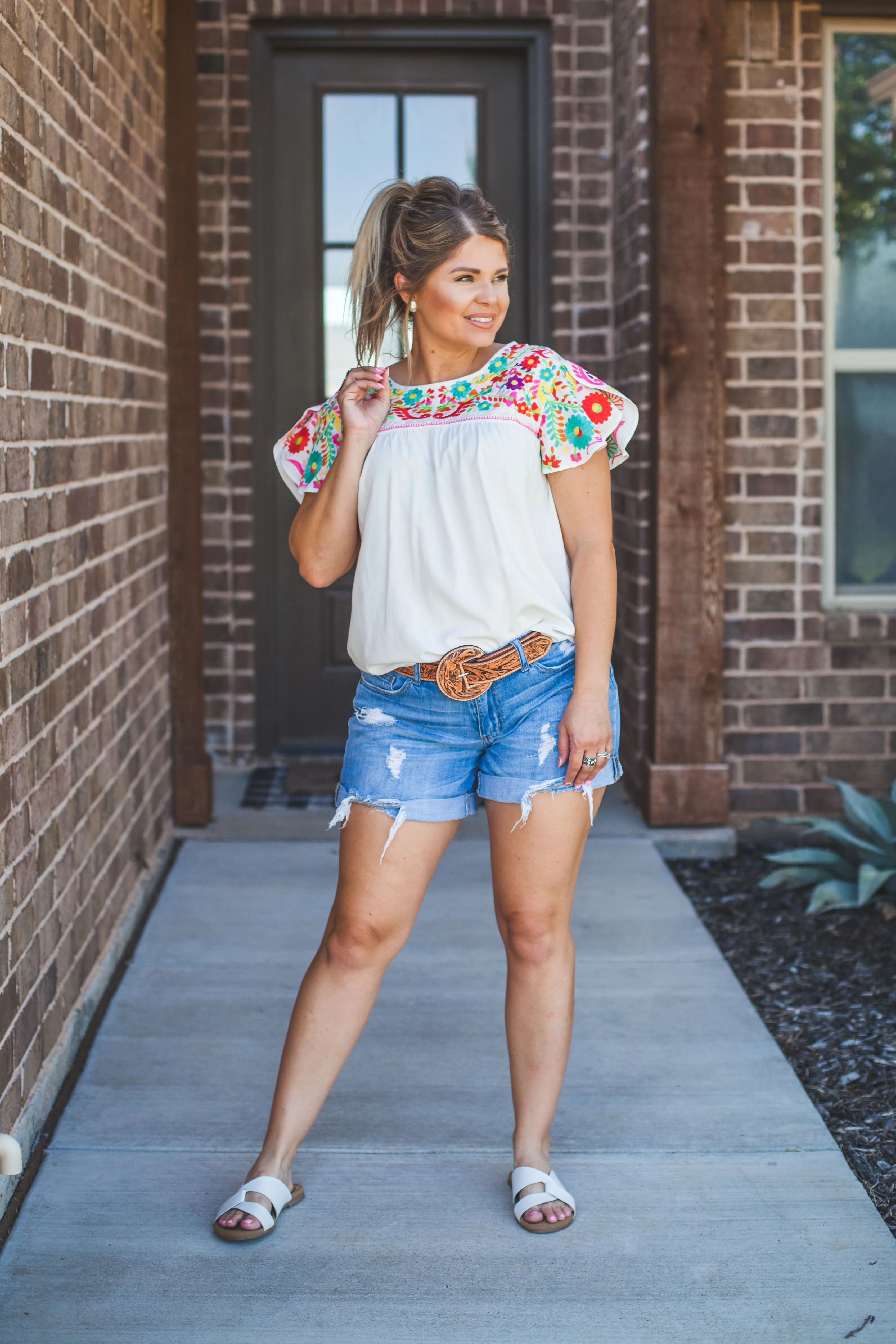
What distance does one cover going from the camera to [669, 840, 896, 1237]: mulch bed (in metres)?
2.87

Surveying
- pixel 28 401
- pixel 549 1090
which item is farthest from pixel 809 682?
pixel 28 401

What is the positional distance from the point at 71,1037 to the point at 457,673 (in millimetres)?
1411

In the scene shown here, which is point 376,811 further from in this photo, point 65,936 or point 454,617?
point 65,936

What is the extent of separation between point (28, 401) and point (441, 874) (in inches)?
86.2

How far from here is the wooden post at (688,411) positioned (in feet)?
14.9

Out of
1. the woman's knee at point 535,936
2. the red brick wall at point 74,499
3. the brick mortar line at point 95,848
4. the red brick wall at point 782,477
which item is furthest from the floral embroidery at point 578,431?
the red brick wall at point 782,477

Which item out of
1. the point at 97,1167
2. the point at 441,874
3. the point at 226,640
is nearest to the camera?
the point at 97,1167

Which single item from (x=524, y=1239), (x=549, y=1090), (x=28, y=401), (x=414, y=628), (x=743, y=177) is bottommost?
(x=524, y=1239)

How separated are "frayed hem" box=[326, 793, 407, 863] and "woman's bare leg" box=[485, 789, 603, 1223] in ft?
0.50

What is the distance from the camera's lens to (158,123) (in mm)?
4512

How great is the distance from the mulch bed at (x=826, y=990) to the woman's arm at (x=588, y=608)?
105 centimetres

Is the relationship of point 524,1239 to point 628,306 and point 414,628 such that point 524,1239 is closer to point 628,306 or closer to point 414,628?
point 414,628

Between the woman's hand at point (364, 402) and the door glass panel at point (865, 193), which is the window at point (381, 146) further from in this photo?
the woman's hand at point (364, 402)

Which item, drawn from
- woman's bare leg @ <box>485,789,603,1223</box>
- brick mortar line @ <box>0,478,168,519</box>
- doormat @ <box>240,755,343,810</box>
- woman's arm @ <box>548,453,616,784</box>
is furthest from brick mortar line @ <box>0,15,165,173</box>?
doormat @ <box>240,755,343,810</box>
